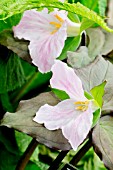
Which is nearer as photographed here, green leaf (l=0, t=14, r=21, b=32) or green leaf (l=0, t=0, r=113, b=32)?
green leaf (l=0, t=0, r=113, b=32)

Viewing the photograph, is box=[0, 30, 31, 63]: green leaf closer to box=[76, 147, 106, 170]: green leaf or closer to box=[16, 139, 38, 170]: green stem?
box=[16, 139, 38, 170]: green stem

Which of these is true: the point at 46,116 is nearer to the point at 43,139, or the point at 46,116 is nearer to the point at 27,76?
the point at 43,139

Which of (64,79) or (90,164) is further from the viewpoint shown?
(90,164)

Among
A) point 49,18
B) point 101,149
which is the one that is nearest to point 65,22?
A: point 49,18

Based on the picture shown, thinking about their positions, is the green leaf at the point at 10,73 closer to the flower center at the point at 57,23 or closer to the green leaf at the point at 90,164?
the flower center at the point at 57,23

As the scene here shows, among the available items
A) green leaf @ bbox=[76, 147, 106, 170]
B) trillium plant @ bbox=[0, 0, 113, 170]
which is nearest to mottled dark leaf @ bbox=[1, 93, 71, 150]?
trillium plant @ bbox=[0, 0, 113, 170]

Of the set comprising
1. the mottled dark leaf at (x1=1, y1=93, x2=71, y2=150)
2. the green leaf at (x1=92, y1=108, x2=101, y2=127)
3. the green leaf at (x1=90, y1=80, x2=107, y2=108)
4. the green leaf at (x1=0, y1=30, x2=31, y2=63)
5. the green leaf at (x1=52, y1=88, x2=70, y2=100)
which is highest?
the green leaf at (x1=90, y1=80, x2=107, y2=108)

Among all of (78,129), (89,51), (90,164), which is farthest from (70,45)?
(90,164)

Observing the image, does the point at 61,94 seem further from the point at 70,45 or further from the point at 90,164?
the point at 90,164
